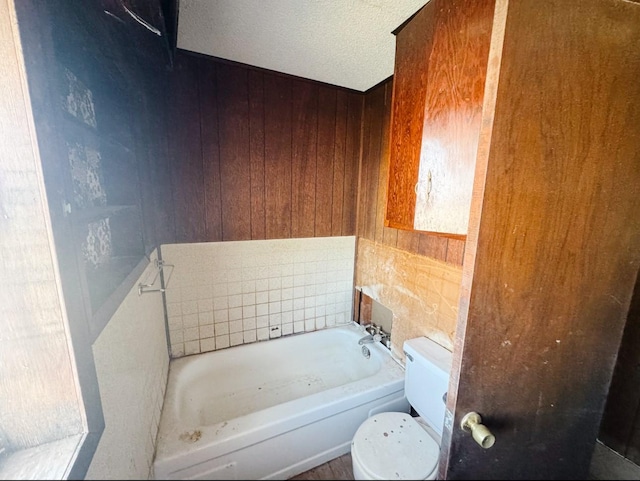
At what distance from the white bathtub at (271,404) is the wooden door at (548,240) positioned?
36 cm

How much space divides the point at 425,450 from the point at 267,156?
1443 mm

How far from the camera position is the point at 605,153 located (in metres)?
0.56

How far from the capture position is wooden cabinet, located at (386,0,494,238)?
2.28ft

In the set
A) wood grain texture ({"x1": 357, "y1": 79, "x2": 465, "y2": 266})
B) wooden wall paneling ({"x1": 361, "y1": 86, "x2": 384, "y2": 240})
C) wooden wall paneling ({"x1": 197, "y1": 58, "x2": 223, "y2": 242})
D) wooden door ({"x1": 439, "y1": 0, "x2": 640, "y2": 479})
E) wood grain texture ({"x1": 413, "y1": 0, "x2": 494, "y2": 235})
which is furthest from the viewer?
wooden wall paneling ({"x1": 361, "y1": 86, "x2": 384, "y2": 240})

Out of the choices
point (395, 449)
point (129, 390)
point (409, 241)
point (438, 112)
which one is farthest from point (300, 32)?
point (395, 449)

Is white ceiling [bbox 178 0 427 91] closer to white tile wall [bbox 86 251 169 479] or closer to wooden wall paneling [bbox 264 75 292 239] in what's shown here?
wooden wall paneling [bbox 264 75 292 239]

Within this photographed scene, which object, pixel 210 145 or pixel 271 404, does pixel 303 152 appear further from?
pixel 271 404

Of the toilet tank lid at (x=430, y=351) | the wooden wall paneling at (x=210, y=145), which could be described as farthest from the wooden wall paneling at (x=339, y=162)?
the toilet tank lid at (x=430, y=351)

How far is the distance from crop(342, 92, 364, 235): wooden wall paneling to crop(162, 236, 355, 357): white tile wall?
6.4 inches

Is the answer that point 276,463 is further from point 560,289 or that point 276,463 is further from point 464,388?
point 560,289

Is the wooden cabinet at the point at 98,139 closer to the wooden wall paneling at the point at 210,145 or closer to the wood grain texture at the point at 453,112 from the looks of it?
the wooden wall paneling at the point at 210,145

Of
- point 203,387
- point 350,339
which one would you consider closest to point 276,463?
point 203,387

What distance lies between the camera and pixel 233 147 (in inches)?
49.8

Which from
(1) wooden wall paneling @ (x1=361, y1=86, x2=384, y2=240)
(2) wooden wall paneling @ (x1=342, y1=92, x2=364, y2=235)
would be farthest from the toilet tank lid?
(2) wooden wall paneling @ (x1=342, y1=92, x2=364, y2=235)
